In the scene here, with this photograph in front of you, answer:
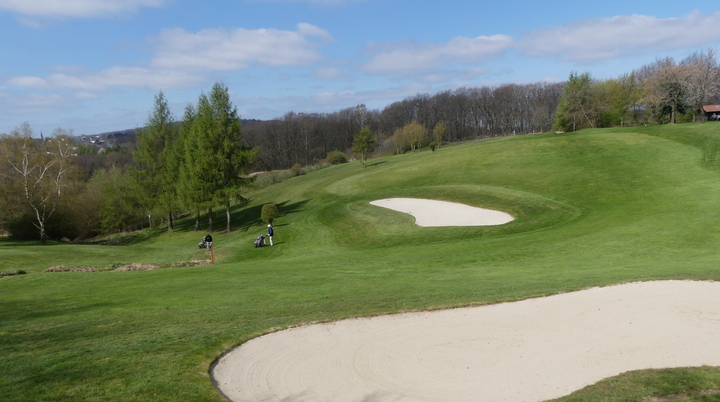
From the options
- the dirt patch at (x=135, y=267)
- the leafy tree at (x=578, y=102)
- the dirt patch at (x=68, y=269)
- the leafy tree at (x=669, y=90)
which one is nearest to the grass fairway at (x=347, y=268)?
the dirt patch at (x=68, y=269)

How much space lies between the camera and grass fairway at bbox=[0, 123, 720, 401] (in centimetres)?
865

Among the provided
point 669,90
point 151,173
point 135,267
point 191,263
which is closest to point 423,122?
point 669,90

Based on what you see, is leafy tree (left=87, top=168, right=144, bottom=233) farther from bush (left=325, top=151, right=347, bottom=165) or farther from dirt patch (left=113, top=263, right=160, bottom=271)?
bush (left=325, top=151, right=347, bottom=165)

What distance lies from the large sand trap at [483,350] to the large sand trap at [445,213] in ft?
52.2

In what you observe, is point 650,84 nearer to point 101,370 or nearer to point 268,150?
point 101,370

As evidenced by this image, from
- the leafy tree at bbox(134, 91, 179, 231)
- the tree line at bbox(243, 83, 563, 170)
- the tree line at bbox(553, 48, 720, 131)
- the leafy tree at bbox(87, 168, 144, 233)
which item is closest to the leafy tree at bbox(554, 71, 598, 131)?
the tree line at bbox(553, 48, 720, 131)

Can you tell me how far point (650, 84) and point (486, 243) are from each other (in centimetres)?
5874

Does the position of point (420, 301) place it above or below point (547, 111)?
below

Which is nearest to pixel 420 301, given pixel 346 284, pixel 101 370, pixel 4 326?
pixel 346 284

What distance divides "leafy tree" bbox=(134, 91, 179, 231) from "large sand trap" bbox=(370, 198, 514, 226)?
850 inches

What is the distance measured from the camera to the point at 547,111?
381ft

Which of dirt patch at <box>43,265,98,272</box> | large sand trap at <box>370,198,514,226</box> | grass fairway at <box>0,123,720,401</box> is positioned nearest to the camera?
grass fairway at <box>0,123,720,401</box>

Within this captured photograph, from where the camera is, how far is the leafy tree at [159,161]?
4441 cm

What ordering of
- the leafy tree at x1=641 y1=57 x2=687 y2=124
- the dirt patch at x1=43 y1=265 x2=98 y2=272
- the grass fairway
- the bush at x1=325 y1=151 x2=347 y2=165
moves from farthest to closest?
the bush at x1=325 y1=151 x2=347 y2=165 → the leafy tree at x1=641 y1=57 x2=687 y2=124 → the dirt patch at x1=43 y1=265 x2=98 y2=272 → the grass fairway
